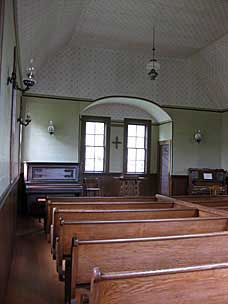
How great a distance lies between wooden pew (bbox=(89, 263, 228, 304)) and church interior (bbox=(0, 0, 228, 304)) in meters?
0.66

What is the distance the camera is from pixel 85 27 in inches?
266

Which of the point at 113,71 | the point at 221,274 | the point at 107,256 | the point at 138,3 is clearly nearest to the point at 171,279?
the point at 221,274

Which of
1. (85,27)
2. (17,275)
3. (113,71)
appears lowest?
(17,275)

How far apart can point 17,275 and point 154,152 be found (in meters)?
6.55

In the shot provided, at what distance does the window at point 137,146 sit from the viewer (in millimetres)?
9180

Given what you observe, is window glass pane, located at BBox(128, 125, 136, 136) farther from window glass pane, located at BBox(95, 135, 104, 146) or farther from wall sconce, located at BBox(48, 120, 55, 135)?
wall sconce, located at BBox(48, 120, 55, 135)

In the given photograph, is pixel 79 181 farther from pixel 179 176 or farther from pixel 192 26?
pixel 192 26

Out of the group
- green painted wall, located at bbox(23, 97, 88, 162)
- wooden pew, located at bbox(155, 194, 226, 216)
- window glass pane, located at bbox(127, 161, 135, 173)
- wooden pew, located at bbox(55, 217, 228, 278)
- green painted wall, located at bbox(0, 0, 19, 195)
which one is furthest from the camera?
window glass pane, located at bbox(127, 161, 135, 173)

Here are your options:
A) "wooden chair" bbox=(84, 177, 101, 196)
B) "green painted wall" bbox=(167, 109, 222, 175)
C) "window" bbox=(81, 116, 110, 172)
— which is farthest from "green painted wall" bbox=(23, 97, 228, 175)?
"wooden chair" bbox=(84, 177, 101, 196)

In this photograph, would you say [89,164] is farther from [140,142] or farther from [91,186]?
[140,142]

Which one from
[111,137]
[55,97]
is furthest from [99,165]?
[55,97]

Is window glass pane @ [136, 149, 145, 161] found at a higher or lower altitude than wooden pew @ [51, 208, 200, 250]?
higher

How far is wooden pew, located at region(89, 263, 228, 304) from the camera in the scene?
1.17 meters

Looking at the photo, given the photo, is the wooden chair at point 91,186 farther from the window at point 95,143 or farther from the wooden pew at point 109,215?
the wooden pew at point 109,215
